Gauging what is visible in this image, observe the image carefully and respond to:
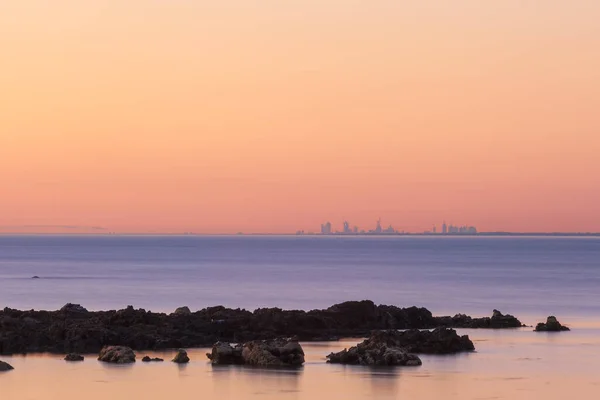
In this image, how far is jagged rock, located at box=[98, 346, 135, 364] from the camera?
49906mm

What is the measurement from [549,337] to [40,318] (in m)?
26.4

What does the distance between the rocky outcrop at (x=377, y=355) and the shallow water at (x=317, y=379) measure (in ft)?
→ 2.62

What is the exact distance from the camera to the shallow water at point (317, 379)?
42.4 m

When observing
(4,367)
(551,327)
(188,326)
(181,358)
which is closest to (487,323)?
(551,327)

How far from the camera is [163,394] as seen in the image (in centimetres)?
4256

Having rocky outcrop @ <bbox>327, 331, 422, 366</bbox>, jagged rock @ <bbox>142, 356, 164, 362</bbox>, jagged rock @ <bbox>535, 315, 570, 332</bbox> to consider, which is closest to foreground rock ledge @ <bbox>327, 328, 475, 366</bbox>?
rocky outcrop @ <bbox>327, 331, 422, 366</bbox>

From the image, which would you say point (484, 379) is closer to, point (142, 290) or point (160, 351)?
point (160, 351)

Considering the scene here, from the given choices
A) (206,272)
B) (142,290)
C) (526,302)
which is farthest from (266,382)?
(206,272)

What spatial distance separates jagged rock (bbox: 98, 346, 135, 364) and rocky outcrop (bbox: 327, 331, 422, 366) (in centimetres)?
839

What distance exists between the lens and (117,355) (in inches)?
1973

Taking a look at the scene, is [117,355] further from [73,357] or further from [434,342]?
[434,342]

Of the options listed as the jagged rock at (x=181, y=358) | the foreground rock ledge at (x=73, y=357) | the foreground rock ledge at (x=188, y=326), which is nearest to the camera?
the jagged rock at (x=181, y=358)

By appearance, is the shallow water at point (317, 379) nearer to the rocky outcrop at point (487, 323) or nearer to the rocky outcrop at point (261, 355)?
the rocky outcrop at point (261, 355)

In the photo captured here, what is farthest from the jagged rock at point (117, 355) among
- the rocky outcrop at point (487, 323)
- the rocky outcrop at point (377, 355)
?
the rocky outcrop at point (487, 323)
